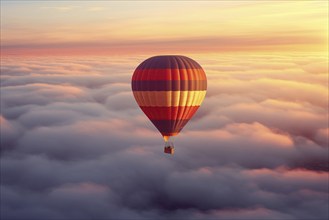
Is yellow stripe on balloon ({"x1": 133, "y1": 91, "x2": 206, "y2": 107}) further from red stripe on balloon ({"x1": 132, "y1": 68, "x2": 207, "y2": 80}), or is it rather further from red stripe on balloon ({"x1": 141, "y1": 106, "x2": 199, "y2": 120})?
red stripe on balloon ({"x1": 132, "y1": 68, "x2": 207, "y2": 80})

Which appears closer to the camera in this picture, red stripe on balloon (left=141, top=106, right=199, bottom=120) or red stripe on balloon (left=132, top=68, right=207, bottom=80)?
red stripe on balloon (left=132, top=68, right=207, bottom=80)

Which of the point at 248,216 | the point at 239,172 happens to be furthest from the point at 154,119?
the point at 239,172

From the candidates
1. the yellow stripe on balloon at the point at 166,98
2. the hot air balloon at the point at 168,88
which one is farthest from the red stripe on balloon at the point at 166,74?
A: the yellow stripe on balloon at the point at 166,98

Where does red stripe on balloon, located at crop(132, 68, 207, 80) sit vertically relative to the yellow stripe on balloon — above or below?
above

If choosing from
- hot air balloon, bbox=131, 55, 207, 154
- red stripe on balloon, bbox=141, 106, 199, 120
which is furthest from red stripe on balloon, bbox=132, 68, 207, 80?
red stripe on balloon, bbox=141, 106, 199, 120

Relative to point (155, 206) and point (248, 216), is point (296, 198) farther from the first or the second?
point (155, 206)

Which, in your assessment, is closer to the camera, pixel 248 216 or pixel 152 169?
pixel 248 216

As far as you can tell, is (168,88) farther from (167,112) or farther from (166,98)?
(167,112)

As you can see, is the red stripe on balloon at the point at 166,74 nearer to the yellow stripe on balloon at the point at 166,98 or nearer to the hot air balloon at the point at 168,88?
the hot air balloon at the point at 168,88
